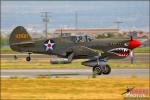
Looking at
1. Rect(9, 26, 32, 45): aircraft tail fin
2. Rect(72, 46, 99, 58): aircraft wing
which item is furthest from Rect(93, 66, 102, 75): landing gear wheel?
Rect(9, 26, 32, 45): aircraft tail fin

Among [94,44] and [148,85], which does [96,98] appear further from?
[94,44]

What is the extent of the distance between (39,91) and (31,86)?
A: 7.10ft

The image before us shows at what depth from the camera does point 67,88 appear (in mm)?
26234

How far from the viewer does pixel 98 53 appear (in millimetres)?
36031

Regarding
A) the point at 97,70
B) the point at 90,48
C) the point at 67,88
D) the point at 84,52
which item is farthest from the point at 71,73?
the point at 67,88

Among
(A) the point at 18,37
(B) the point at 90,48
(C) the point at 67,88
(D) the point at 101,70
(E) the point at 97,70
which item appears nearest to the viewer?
(C) the point at 67,88

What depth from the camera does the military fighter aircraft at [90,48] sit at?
3562cm

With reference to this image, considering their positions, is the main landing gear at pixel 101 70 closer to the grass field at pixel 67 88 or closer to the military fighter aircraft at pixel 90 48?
the military fighter aircraft at pixel 90 48

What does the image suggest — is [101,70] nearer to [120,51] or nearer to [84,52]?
[120,51]

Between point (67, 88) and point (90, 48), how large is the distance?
10.7m

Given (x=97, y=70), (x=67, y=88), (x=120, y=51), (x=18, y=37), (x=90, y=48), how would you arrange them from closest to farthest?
Result: (x=67, y=88), (x=97, y=70), (x=120, y=51), (x=90, y=48), (x=18, y=37)

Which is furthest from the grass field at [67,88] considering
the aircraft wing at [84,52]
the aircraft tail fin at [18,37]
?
the aircraft tail fin at [18,37]

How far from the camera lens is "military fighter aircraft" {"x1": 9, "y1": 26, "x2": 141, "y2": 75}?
35625 mm

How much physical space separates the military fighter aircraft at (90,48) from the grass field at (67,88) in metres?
4.85
